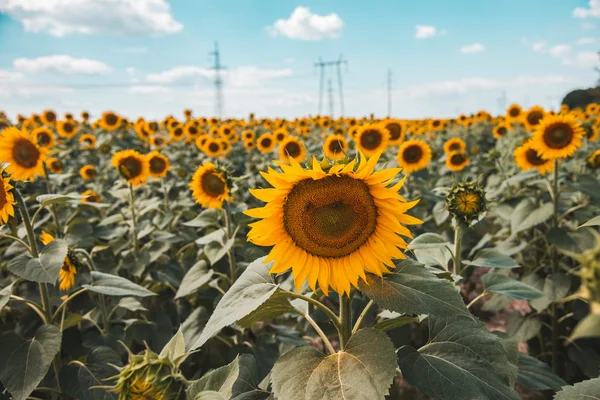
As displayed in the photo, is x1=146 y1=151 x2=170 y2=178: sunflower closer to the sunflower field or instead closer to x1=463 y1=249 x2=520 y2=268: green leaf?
the sunflower field

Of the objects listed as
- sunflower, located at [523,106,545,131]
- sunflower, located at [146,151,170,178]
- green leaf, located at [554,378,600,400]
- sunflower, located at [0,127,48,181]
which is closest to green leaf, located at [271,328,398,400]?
green leaf, located at [554,378,600,400]

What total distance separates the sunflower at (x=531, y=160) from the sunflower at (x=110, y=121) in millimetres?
8301

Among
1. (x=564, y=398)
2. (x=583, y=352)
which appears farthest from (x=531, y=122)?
(x=564, y=398)

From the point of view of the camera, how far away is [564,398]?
5.18ft

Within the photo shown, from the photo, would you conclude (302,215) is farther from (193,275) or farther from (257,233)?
(193,275)

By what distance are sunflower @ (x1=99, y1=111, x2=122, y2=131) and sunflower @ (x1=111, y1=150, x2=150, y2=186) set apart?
5661mm

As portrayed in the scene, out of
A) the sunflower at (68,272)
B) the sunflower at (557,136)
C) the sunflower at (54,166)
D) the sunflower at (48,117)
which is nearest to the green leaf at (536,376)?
the sunflower at (557,136)

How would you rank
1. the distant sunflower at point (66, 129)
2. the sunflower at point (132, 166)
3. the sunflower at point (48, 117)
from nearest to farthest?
the sunflower at point (132, 166)
the distant sunflower at point (66, 129)
the sunflower at point (48, 117)

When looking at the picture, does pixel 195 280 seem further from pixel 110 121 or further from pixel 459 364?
pixel 110 121

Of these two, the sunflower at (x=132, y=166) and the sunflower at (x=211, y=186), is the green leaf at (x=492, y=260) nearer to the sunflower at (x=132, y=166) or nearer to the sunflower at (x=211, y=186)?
the sunflower at (x=211, y=186)

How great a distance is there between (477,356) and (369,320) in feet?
9.43

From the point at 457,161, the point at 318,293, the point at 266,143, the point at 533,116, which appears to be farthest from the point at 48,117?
the point at 318,293

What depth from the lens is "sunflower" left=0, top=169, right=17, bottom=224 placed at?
2381 mm

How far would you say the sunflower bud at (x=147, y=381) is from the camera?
140 centimetres
